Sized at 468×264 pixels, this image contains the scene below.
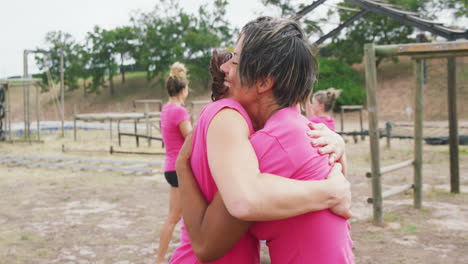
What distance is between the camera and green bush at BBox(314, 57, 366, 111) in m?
26.4

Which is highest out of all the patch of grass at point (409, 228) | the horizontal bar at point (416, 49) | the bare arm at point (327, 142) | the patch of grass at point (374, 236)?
the horizontal bar at point (416, 49)

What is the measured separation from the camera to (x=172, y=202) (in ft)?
11.9

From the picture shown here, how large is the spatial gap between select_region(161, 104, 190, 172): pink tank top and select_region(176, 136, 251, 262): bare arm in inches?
92.6

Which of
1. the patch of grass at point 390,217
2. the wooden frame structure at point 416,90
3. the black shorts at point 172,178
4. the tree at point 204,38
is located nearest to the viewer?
the black shorts at point 172,178

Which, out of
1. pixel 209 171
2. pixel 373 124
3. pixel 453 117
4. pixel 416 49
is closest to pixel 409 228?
pixel 373 124

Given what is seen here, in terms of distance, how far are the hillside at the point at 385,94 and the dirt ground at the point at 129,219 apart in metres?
1.61

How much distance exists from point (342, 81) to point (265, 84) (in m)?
27.8

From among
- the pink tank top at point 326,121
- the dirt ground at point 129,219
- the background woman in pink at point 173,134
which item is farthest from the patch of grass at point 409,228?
the background woman in pink at point 173,134

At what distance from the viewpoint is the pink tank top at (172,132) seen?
364 centimetres

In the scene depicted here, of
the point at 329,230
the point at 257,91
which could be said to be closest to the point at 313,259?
the point at 329,230

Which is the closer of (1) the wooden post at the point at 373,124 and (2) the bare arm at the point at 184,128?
(2) the bare arm at the point at 184,128

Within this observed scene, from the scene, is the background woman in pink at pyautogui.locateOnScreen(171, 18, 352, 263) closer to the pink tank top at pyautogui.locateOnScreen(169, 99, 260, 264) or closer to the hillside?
the pink tank top at pyautogui.locateOnScreen(169, 99, 260, 264)

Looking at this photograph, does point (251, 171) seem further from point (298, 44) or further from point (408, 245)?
point (408, 245)

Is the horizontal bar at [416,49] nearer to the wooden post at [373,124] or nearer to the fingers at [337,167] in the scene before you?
the wooden post at [373,124]
